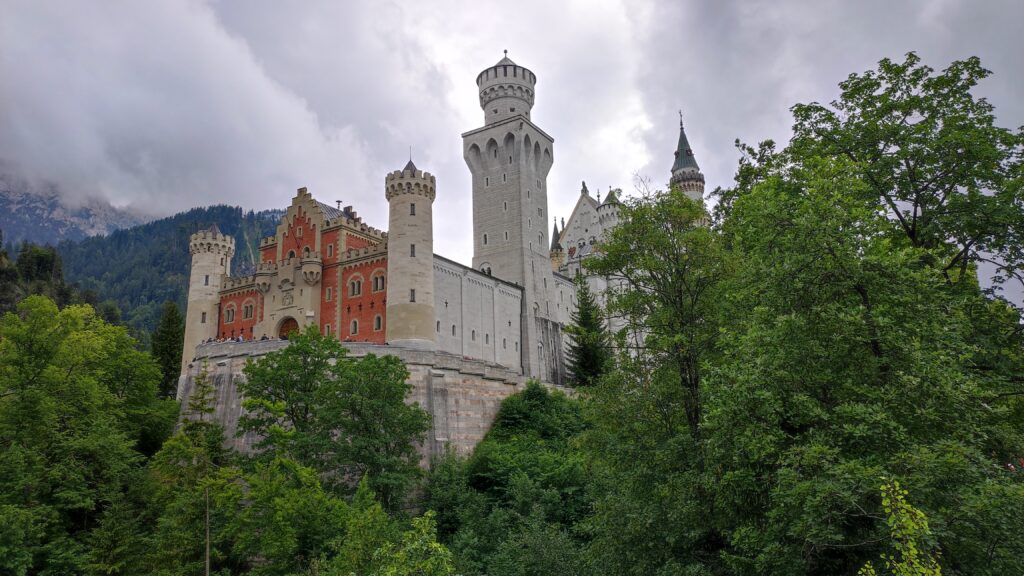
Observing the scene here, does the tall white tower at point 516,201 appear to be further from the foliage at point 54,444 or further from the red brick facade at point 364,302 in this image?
the foliage at point 54,444

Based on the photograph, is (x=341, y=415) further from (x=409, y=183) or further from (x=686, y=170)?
(x=686, y=170)

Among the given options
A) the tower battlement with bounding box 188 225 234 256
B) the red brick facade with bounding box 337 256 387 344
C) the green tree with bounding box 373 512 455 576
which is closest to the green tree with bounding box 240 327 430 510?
the red brick facade with bounding box 337 256 387 344

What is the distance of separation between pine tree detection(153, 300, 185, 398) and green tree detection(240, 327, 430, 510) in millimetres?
25371

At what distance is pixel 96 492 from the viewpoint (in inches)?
1126

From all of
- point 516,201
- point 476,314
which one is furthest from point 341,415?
point 516,201

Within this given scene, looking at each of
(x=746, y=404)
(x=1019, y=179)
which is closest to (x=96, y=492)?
(x=746, y=404)

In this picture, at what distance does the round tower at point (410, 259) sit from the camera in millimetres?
43500

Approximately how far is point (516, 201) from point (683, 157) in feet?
142

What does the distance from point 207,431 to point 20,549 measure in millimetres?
8760

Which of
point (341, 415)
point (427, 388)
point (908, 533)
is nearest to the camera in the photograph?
point (908, 533)

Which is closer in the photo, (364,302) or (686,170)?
(364,302)

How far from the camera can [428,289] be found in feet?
148

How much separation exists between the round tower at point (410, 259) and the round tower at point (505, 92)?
1735 cm

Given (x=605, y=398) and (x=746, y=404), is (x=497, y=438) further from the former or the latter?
(x=746, y=404)
